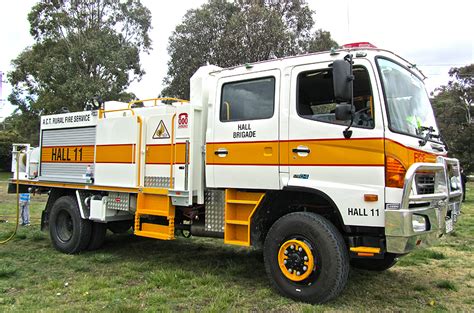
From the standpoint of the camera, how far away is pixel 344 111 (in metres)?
4.62

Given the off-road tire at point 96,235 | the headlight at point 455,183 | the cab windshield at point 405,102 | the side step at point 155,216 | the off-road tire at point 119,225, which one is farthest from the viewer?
the off-road tire at point 119,225

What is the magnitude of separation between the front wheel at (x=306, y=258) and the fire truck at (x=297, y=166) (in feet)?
0.04

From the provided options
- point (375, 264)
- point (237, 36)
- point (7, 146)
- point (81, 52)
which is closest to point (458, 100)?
point (237, 36)

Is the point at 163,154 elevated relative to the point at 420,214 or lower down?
elevated

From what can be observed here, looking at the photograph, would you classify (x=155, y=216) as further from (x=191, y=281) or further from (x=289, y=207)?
(x=289, y=207)

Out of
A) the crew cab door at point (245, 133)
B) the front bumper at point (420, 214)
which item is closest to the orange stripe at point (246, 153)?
the crew cab door at point (245, 133)

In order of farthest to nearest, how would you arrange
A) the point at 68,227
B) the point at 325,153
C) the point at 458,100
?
the point at 458,100
the point at 68,227
the point at 325,153

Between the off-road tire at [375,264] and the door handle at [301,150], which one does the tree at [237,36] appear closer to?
the off-road tire at [375,264]

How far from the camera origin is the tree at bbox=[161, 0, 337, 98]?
22781mm

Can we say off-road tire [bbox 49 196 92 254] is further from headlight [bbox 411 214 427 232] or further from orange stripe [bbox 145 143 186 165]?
headlight [bbox 411 214 427 232]

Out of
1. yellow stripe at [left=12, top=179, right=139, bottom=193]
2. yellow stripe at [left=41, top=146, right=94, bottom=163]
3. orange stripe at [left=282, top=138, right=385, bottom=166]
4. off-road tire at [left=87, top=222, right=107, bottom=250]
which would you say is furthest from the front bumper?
off-road tire at [left=87, top=222, right=107, bottom=250]

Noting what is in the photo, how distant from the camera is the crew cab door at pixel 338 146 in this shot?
15.2ft

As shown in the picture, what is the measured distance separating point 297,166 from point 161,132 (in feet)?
7.98

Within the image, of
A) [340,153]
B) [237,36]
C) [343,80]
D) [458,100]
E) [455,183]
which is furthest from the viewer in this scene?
[458,100]
